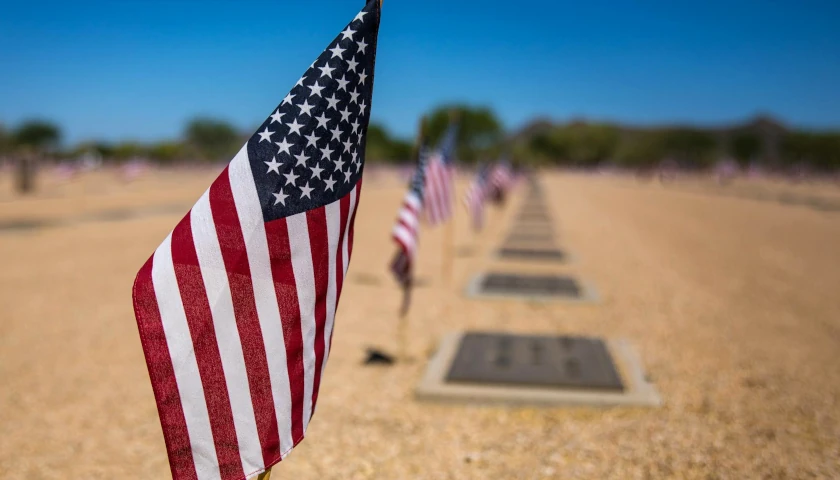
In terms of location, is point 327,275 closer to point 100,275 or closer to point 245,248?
point 245,248

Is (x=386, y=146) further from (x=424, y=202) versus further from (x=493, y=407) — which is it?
(x=493, y=407)

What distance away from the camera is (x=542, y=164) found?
144 m

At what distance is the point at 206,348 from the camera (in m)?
2.47

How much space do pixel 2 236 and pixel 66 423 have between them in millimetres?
13772

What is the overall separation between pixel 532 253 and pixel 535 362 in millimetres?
7979

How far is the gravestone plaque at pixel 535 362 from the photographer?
5496 millimetres

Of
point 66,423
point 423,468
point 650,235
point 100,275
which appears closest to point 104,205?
point 100,275

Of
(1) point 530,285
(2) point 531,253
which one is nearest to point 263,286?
(1) point 530,285

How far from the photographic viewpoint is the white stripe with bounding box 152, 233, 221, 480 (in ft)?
7.86

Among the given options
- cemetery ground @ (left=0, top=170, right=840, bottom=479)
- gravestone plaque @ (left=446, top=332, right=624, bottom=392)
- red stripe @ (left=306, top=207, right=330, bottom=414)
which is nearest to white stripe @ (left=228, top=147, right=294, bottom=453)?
red stripe @ (left=306, top=207, right=330, bottom=414)

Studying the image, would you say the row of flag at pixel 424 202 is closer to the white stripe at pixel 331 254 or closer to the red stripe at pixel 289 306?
the white stripe at pixel 331 254

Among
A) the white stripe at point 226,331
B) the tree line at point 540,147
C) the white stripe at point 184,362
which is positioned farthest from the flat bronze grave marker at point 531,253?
the tree line at point 540,147

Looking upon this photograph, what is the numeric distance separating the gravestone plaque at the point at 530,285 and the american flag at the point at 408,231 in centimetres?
334

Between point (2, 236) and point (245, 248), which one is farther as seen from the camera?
point (2, 236)
